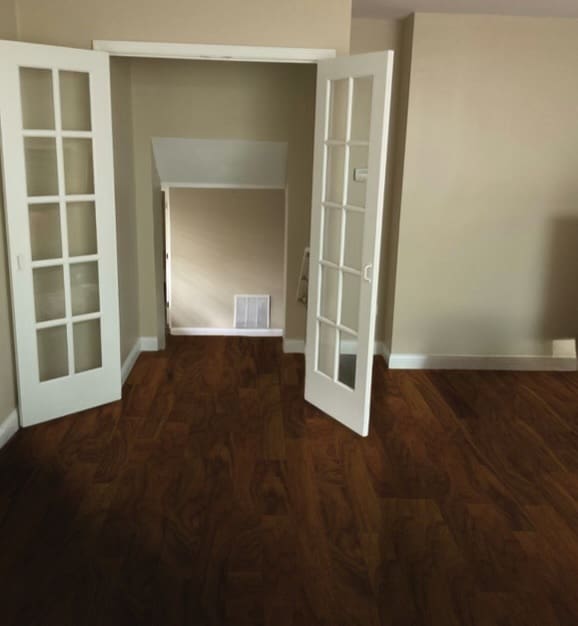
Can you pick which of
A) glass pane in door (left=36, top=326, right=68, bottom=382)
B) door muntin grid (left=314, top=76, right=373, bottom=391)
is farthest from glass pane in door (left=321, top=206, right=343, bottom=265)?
glass pane in door (left=36, top=326, right=68, bottom=382)

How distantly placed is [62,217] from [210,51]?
48.7 inches

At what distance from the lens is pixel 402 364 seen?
16.9ft

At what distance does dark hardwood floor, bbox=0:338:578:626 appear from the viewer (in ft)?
8.25

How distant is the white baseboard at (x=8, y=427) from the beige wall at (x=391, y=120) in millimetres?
2673

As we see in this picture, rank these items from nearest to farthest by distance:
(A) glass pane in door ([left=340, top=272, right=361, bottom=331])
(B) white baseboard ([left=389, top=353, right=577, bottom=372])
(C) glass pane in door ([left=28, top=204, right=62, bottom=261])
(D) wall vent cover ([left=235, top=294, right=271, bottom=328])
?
1. (C) glass pane in door ([left=28, top=204, right=62, bottom=261])
2. (A) glass pane in door ([left=340, top=272, right=361, bottom=331])
3. (B) white baseboard ([left=389, top=353, right=577, bottom=372])
4. (D) wall vent cover ([left=235, top=294, right=271, bottom=328])

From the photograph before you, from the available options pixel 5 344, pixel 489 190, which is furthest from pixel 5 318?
pixel 489 190

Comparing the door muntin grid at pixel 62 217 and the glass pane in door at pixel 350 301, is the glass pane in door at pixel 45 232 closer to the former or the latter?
the door muntin grid at pixel 62 217

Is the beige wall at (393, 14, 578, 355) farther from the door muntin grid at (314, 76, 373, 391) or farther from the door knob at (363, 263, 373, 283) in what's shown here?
the door knob at (363, 263, 373, 283)

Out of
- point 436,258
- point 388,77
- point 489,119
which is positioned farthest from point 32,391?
point 489,119

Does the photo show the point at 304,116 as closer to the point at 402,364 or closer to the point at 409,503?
the point at 402,364

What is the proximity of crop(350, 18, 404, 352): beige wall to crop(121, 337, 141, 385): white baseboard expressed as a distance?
185 centimetres

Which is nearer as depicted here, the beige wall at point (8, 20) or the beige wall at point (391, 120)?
the beige wall at point (8, 20)

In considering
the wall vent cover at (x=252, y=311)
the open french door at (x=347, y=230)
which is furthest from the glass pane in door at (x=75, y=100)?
the wall vent cover at (x=252, y=311)

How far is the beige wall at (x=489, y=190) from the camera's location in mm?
4680
